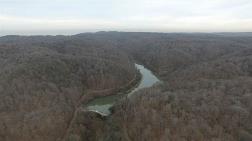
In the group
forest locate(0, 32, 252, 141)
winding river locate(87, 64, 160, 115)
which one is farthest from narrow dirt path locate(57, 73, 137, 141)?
winding river locate(87, 64, 160, 115)

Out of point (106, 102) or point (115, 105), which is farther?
point (106, 102)

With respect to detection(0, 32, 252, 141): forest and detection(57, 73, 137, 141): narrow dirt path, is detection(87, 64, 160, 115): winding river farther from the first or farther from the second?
detection(0, 32, 252, 141): forest

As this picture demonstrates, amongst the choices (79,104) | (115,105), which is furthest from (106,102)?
(115,105)

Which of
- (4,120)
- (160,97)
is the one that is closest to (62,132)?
(4,120)

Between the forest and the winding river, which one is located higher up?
the forest

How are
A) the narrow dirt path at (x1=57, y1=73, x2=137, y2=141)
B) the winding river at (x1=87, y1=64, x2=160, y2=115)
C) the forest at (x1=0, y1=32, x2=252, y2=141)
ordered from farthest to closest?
the winding river at (x1=87, y1=64, x2=160, y2=115) → the narrow dirt path at (x1=57, y1=73, x2=137, y2=141) → the forest at (x1=0, y1=32, x2=252, y2=141)

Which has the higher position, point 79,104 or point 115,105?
point 115,105

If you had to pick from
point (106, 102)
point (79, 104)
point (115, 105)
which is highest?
point (115, 105)

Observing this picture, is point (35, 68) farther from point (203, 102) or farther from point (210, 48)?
point (210, 48)

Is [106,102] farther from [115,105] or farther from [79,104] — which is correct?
[115,105]

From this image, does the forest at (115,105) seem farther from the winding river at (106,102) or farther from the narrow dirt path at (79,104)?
the winding river at (106,102)

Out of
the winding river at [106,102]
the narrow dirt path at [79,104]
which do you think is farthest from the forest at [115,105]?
the winding river at [106,102]

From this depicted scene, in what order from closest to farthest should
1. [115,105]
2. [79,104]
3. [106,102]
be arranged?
[115,105], [79,104], [106,102]
